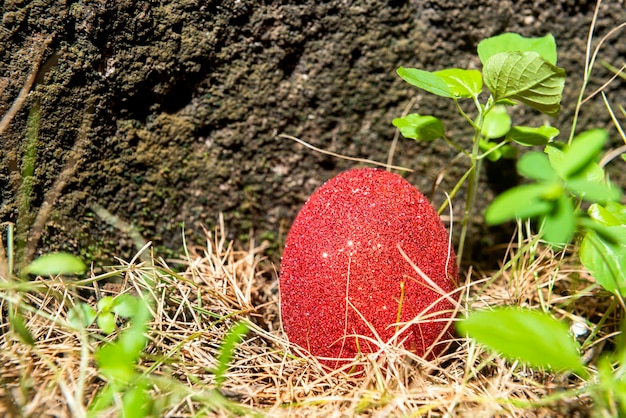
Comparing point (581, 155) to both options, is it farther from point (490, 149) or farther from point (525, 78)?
point (490, 149)

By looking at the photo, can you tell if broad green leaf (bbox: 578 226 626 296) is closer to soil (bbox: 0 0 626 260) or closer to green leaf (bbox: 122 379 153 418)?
soil (bbox: 0 0 626 260)

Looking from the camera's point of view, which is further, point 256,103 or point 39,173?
point 256,103

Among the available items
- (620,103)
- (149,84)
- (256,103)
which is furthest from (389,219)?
(620,103)

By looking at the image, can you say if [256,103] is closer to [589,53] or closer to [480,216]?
[480,216]

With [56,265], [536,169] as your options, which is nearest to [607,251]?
[536,169]

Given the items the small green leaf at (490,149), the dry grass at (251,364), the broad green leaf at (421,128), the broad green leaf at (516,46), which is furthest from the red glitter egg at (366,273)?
the broad green leaf at (516,46)

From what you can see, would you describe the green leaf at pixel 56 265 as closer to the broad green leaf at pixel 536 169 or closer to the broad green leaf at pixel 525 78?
the broad green leaf at pixel 536 169
